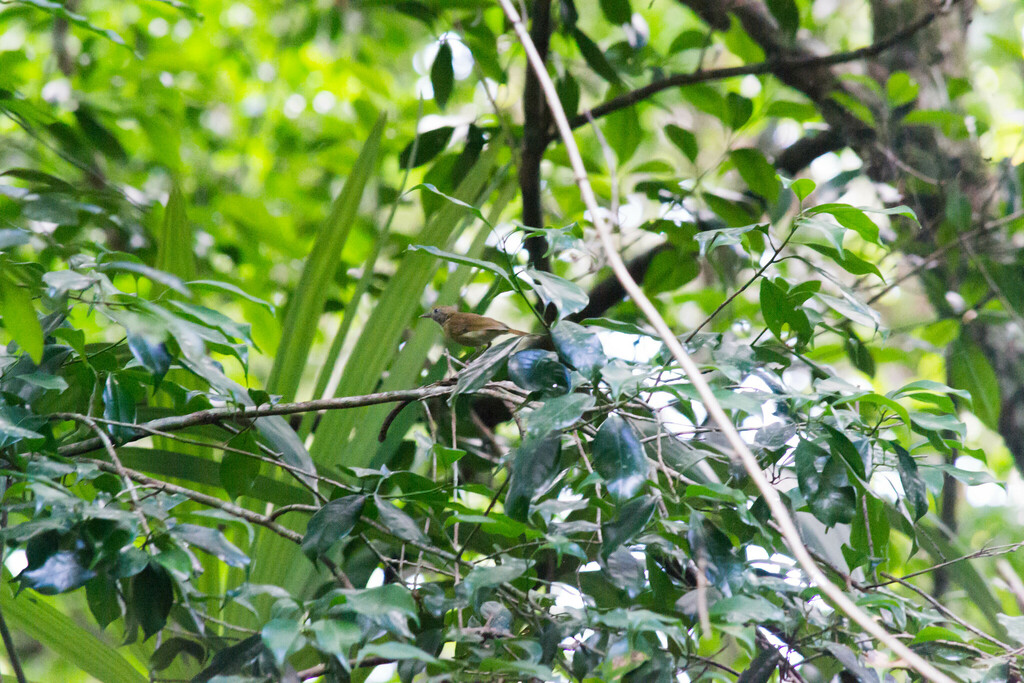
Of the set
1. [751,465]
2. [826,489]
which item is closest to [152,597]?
[751,465]

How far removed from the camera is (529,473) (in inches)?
33.2

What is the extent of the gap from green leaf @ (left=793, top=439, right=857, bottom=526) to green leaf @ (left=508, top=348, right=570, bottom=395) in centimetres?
28

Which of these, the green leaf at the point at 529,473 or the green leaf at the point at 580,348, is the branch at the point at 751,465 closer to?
the green leaf at the point at 580,348

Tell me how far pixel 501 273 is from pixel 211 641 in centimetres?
58

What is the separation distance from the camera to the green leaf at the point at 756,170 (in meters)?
1.78

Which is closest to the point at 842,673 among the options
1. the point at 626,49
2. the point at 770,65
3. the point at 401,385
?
the point at 401,385

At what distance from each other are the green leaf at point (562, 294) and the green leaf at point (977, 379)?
1.36 metres

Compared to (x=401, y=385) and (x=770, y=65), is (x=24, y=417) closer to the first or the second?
(x=401, y=385)

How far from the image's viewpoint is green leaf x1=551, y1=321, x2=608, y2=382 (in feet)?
2.55

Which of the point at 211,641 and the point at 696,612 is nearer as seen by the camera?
the point at 696,612

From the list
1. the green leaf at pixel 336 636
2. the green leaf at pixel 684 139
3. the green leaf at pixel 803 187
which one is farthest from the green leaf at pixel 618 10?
the green leaf at pixel 336 636

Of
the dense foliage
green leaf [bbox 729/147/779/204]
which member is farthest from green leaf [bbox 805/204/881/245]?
green leaf [bbox 729/147/779/204]

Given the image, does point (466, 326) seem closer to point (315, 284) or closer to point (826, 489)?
point (315, 284)

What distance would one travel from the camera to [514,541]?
1.17 m
